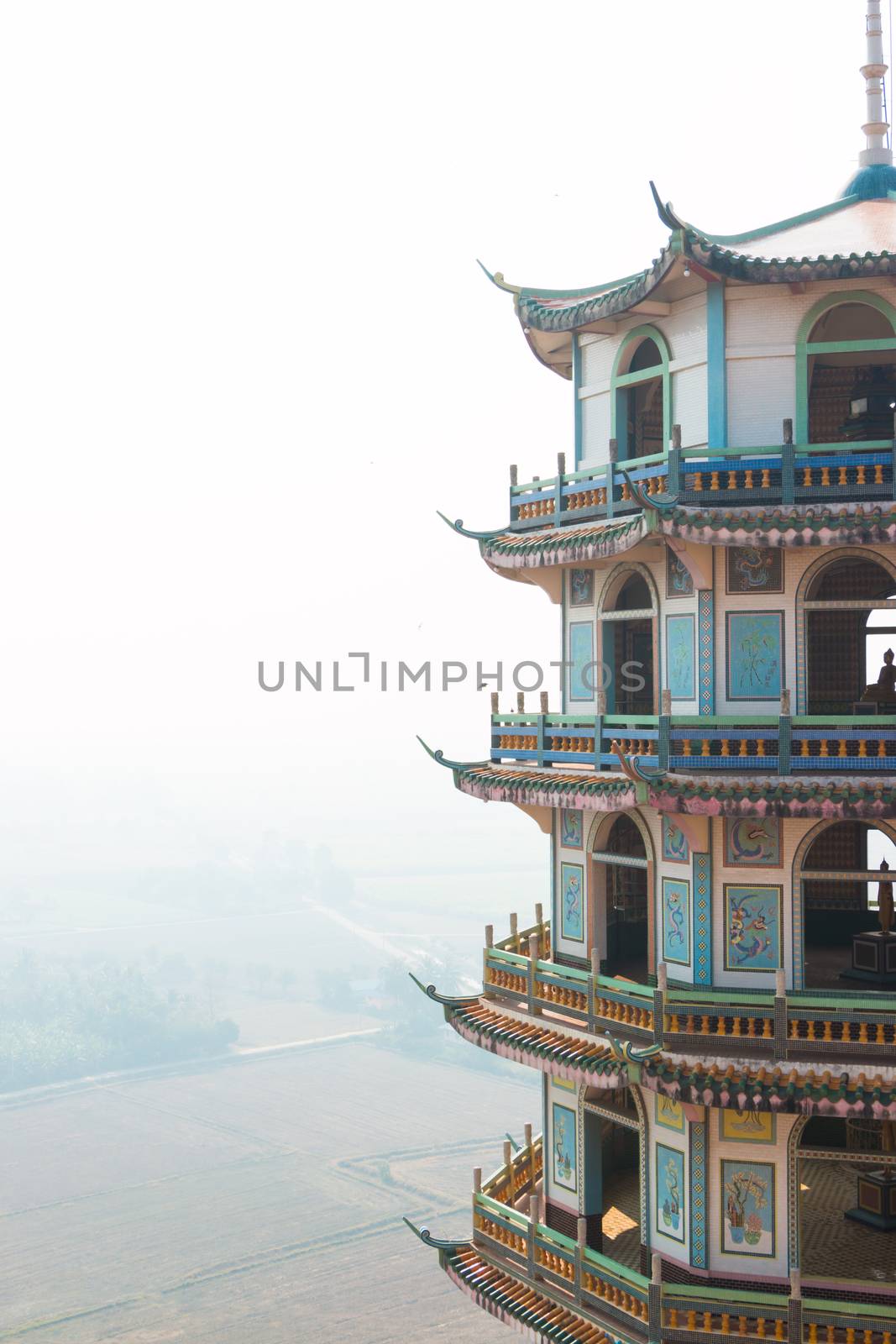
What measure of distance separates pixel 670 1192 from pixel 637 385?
12583 mm

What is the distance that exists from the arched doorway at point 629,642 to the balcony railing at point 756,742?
56 centimetres

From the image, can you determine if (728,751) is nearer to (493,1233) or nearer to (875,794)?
(875,794)

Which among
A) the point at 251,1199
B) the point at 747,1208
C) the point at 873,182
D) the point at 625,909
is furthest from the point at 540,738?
the point at 251,1199

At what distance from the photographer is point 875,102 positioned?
2309 cm

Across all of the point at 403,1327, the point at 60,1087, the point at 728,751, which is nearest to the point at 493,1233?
the point at 728,751

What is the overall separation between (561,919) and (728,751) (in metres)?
5.10

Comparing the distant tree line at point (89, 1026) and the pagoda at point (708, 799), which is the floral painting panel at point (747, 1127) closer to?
the pagoda at point (708, 799)

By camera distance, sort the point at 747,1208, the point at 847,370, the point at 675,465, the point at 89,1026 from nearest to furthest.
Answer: the point at 747,1208
the point at 675,465
the point at 847,370
the point at 89,1026

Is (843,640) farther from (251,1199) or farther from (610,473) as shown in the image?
(251,1199)

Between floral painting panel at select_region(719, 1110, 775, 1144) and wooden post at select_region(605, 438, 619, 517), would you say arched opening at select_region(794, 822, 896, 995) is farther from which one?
wooden post at select_region(605, 438, 619, 517)

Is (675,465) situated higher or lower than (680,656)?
higher

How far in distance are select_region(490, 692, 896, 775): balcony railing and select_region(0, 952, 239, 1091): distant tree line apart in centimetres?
15050

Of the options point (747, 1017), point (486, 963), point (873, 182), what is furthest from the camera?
point (486, 963)

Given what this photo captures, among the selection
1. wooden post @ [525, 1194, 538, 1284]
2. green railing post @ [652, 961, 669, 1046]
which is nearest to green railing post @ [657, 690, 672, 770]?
green railing post @ [652, 961, 669, 1046]
